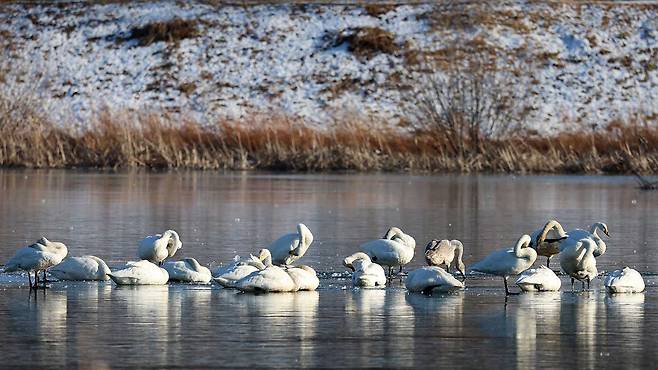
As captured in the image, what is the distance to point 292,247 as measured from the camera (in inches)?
458

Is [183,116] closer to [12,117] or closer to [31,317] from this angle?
[12,117]

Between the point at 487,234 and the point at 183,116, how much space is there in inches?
1208

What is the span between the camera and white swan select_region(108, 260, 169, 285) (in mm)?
10711

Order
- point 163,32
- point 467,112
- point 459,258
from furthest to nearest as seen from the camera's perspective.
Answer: point 163,32 < point 467,112 < point 459,258

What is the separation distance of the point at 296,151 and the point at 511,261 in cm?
2380

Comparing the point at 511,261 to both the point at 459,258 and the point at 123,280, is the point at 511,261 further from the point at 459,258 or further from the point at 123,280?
the point at 123,280

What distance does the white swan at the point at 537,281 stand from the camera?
1057 cm

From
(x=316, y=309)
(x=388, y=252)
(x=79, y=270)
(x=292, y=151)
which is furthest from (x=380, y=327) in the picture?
(x=292, y=151)

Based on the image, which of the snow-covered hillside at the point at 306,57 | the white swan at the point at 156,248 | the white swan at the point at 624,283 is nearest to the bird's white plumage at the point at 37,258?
the white swan at the point at 156,248

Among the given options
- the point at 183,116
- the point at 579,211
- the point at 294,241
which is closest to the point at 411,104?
the point at 183,116

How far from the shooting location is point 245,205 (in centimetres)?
2039

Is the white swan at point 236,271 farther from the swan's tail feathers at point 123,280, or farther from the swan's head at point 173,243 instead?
the swan's head at point 173,243

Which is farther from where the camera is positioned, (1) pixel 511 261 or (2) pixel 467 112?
(2) pixel 467 112

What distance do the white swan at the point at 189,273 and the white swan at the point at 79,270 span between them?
50 centimetres
